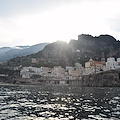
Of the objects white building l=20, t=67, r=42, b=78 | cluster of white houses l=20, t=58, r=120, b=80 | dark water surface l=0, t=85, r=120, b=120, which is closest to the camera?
dark water surface l=0, t=85, r=120, b=120

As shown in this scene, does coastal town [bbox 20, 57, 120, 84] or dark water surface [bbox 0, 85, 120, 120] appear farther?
coastal town [bbox 20, 57, 120, 84]

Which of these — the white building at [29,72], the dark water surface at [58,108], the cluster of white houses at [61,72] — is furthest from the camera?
the cluster of white houses at [61,72]

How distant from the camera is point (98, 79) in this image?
428 ft

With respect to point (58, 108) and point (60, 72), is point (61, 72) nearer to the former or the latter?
Result: point (60, 72)

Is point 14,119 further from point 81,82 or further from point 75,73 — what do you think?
point 75,73

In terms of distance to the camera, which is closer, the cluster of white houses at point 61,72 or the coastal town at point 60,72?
the coastal town at point 60,72

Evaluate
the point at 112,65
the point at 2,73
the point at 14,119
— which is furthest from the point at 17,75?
the point at 14,119

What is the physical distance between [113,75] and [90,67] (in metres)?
61.1

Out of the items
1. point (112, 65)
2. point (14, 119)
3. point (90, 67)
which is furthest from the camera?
point (90, 67)

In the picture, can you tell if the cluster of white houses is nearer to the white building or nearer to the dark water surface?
the white building

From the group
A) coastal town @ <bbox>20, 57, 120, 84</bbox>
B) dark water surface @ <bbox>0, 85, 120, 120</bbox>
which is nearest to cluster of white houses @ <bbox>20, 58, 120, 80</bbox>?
coastal town @ <bbox>20, 57, 120, 84</bbox>

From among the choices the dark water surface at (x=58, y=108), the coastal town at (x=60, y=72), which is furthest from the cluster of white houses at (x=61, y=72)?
the dark water surface at (x=58, y=108)

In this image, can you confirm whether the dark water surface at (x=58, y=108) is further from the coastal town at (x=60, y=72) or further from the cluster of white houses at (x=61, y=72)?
the cluster of white houses at (x=61, y=72)

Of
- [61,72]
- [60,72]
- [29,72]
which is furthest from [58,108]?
[61,72]
